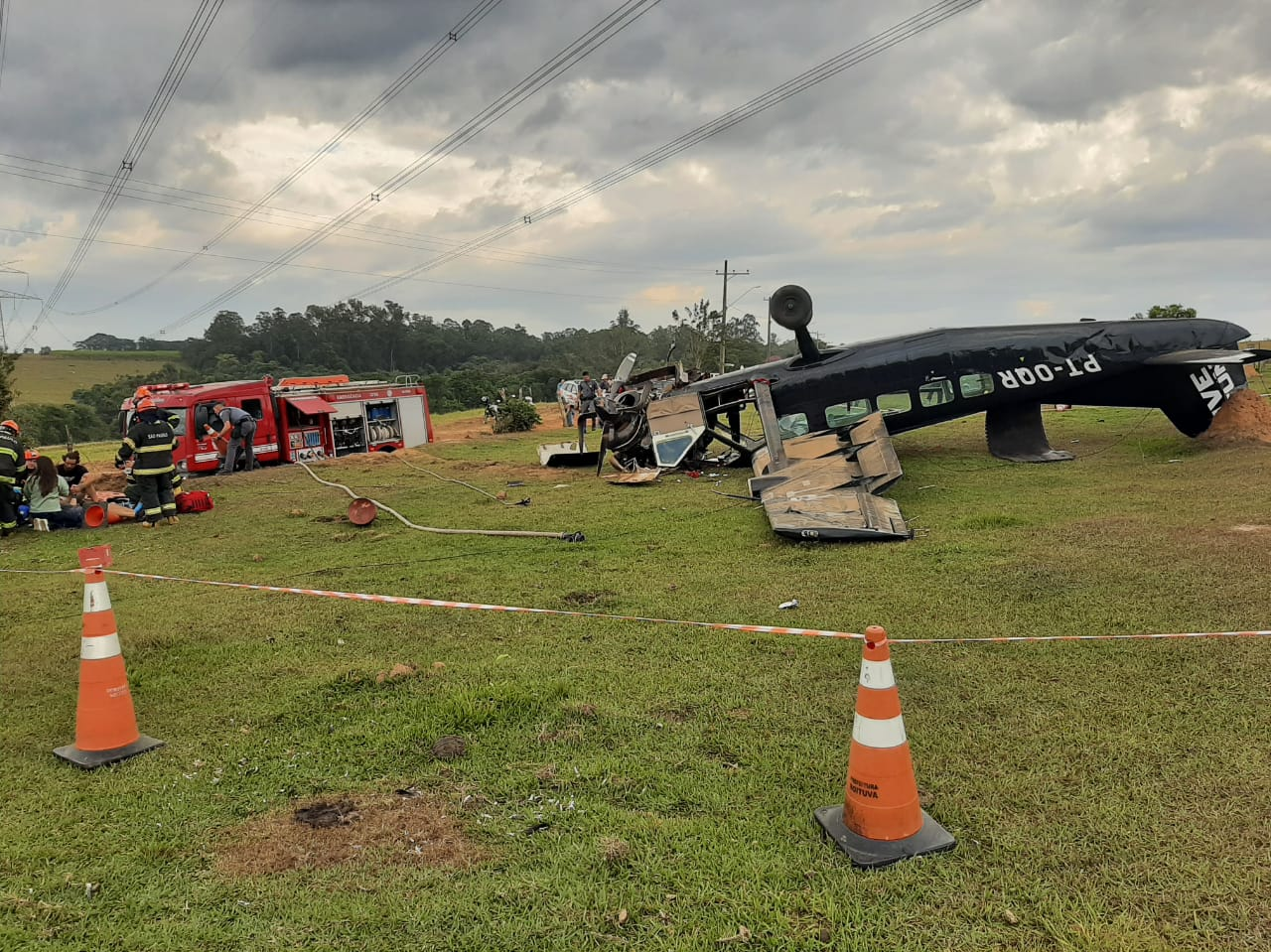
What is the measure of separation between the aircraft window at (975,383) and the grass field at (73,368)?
61205mm

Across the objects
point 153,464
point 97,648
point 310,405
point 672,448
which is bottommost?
point 97,648

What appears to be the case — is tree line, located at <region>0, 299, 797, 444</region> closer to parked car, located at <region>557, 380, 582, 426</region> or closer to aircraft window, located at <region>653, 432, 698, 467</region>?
parked car, located at <region>557, 380, 582, 426</region>

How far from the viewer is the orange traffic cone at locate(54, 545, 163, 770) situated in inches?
158

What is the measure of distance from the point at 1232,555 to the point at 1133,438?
10.0 m

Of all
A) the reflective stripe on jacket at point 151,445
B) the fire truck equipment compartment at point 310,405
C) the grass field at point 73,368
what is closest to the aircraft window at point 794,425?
the reflective stripe on jacket at point 151,445

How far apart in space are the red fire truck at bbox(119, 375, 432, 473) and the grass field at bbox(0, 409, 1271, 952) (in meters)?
10.5

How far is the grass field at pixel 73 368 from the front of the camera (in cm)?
5988

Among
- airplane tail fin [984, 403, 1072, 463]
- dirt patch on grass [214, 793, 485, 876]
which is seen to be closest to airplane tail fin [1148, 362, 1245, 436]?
airplane tail fin [984, 403, 1072, 463]

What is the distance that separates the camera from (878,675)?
3014 mm

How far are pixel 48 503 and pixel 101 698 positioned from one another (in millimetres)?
9758

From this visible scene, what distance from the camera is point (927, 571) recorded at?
7.00 meters

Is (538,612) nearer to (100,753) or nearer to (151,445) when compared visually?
(100,753)

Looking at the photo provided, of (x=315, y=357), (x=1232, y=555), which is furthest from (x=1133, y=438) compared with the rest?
(x=315, y=357)

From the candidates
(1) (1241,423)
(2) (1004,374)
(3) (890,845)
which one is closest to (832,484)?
(2) (1004,374)
